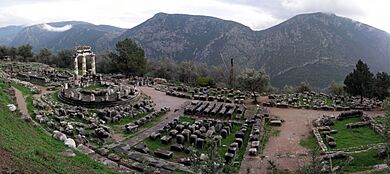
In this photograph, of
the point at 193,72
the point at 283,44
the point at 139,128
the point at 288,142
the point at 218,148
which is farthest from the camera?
the point at 283,44

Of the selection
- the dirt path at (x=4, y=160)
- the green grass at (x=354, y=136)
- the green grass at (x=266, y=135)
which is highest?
the dirt path at (x=4, y=160)

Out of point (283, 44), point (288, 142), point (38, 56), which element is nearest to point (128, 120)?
point (288, 142)

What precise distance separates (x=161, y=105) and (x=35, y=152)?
22.4m

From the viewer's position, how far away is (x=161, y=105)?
38281 millimetres

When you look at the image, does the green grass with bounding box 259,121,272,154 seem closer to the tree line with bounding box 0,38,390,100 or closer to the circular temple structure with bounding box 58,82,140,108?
the tree line with bounding box 0,38,390,100

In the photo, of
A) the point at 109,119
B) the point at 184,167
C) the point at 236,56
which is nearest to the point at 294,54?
the point at 236,56

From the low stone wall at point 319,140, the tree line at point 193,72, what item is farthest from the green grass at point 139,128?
the low stone wall at point 319,140

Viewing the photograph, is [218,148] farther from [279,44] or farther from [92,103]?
[279,44]

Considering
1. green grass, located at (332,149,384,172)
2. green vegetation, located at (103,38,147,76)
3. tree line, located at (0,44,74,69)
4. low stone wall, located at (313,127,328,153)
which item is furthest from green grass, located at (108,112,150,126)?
tree line, located at (0,44,74,69)

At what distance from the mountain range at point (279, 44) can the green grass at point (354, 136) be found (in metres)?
52.8

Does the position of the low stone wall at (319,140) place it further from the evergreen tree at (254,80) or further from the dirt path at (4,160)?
the dirt path at (4,160)

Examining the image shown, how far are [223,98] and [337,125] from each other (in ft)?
46.1

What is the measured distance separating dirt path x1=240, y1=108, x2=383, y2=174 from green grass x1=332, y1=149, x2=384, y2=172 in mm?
2569

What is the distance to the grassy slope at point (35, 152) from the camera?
1486cm
